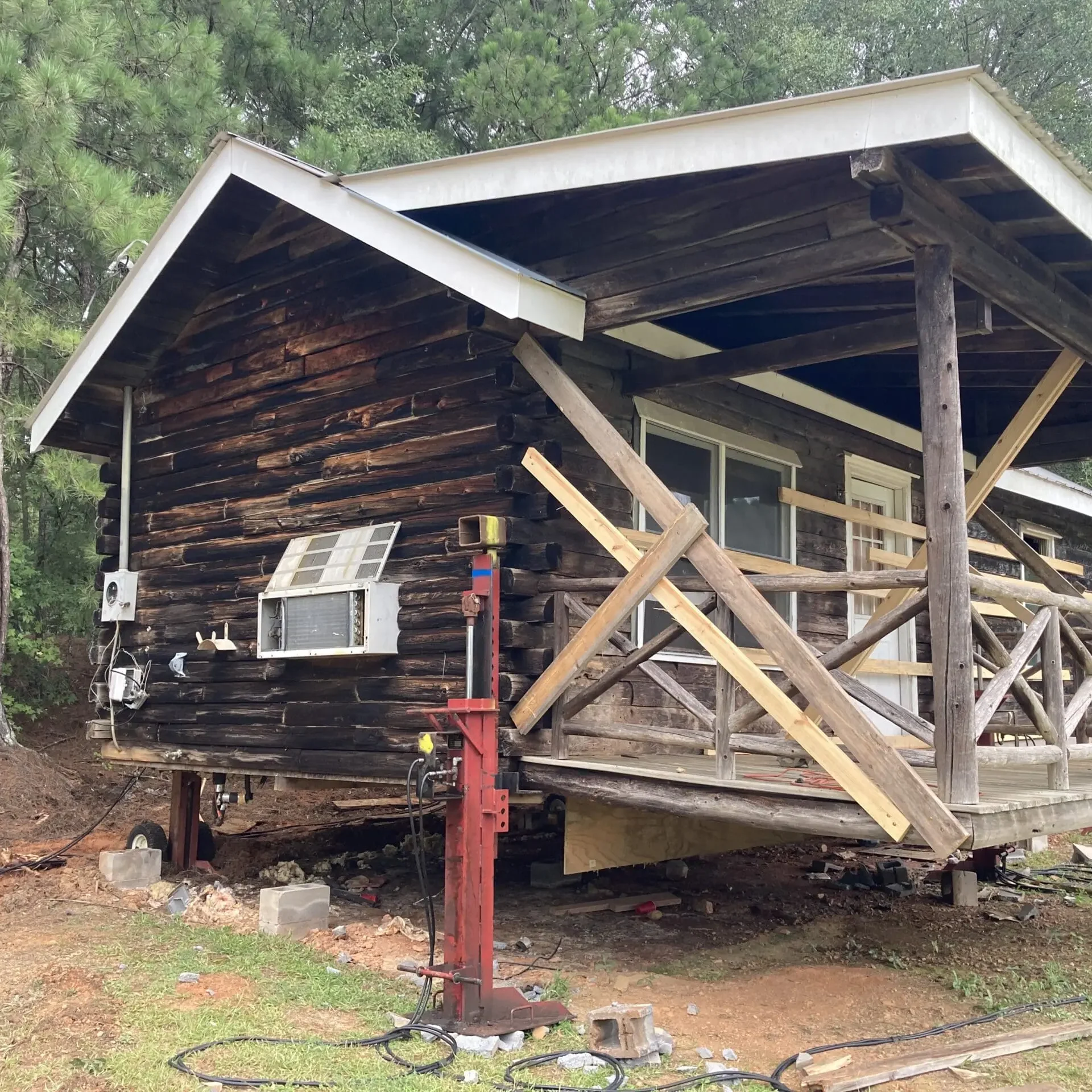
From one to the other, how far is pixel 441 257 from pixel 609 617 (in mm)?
2137

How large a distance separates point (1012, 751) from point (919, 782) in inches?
25.4

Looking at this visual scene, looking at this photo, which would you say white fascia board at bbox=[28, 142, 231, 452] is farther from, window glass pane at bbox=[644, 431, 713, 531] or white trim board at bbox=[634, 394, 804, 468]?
window glass pane at bbox=[644, 431, 713, 531]

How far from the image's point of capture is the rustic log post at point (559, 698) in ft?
20.2

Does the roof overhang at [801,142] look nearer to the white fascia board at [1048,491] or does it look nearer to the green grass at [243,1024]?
the green grass at [243,1024]

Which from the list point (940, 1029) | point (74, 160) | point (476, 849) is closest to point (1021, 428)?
point (940, 1029)

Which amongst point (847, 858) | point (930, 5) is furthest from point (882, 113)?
point (930, 5)

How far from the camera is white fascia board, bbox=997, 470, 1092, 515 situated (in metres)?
11.5

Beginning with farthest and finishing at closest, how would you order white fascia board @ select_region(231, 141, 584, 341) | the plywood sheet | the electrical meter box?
the electrical meter box → the plywood sheet → white fascia board @ select_region(231, 141, 584, 341)

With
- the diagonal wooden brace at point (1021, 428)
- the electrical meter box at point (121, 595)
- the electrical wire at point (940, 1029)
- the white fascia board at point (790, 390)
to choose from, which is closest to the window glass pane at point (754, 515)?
→ the white fascia board at point (790, 390)

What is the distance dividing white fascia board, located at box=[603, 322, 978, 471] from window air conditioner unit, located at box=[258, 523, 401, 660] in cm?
198

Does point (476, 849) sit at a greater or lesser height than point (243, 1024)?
greater

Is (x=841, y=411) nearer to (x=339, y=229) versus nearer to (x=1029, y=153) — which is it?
(x=339, y=229)

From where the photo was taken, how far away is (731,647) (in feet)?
17.3

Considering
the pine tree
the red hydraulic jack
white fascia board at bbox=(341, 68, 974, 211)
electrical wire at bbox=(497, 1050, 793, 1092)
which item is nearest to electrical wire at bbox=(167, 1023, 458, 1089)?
the red hydraulic jack
